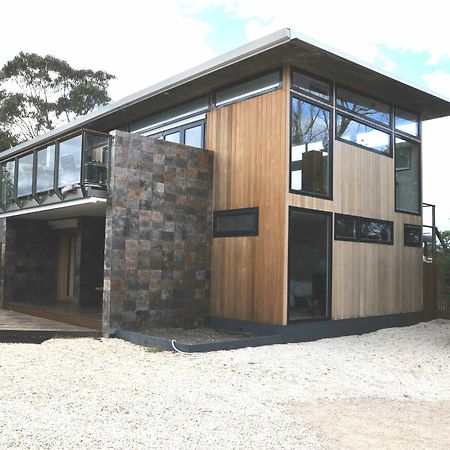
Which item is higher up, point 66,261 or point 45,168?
point 45,168

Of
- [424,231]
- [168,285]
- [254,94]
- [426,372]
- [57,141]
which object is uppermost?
[254,94]

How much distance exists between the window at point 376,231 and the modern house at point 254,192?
0.12 ft

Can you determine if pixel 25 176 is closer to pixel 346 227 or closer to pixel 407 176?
pixel 346 227

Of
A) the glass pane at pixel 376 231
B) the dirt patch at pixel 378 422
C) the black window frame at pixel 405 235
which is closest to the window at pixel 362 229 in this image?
the glass pane at pixel 376 231

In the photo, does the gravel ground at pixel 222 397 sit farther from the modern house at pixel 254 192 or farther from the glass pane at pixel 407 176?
the glass pane at pixel 407 176

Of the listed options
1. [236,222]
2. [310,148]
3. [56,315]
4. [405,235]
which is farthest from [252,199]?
[56,315]

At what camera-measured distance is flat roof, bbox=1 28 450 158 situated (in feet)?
26.5

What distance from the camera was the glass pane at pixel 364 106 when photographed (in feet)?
31.7

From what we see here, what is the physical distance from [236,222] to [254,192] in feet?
2.12

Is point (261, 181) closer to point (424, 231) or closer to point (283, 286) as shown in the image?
point (283, 286)

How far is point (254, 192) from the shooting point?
29.2 ft

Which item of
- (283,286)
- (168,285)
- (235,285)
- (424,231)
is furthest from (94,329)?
(424,231)

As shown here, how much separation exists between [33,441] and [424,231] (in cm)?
1003

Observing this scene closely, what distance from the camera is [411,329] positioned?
33.6ft
